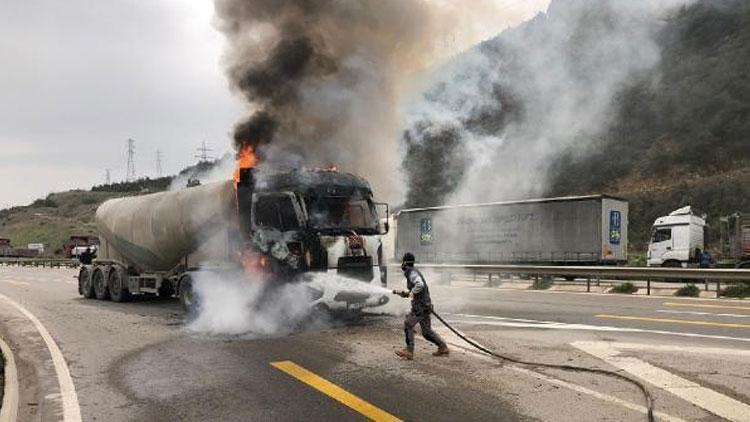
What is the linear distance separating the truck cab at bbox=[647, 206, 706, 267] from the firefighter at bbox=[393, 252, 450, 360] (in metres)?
23.1

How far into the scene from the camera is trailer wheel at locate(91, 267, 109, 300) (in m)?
19.0

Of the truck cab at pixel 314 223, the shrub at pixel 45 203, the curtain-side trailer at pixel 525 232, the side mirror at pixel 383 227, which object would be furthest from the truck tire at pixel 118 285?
the shrub at pixel 45 203

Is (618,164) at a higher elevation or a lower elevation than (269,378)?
higher

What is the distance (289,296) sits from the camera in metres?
11.7

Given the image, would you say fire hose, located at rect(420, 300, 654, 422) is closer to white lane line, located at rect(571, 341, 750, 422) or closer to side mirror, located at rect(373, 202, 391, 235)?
white lane line, located at rect(571, 341, 750, 422)

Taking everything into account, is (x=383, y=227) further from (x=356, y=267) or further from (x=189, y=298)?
(x=189, y=298)

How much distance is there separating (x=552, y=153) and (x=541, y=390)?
58913mm

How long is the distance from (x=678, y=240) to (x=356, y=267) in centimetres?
2180

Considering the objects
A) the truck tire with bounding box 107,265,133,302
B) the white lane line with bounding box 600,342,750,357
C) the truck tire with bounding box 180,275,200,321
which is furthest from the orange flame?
the white lane line with bounding box 600,342,750,357

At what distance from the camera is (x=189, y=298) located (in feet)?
45.2

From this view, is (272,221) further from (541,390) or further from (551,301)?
(551,301)

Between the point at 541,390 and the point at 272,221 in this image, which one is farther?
the point at 272,221

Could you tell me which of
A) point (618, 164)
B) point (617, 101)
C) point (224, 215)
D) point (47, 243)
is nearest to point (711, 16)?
point (617, 101)

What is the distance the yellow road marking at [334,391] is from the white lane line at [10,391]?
299cm
